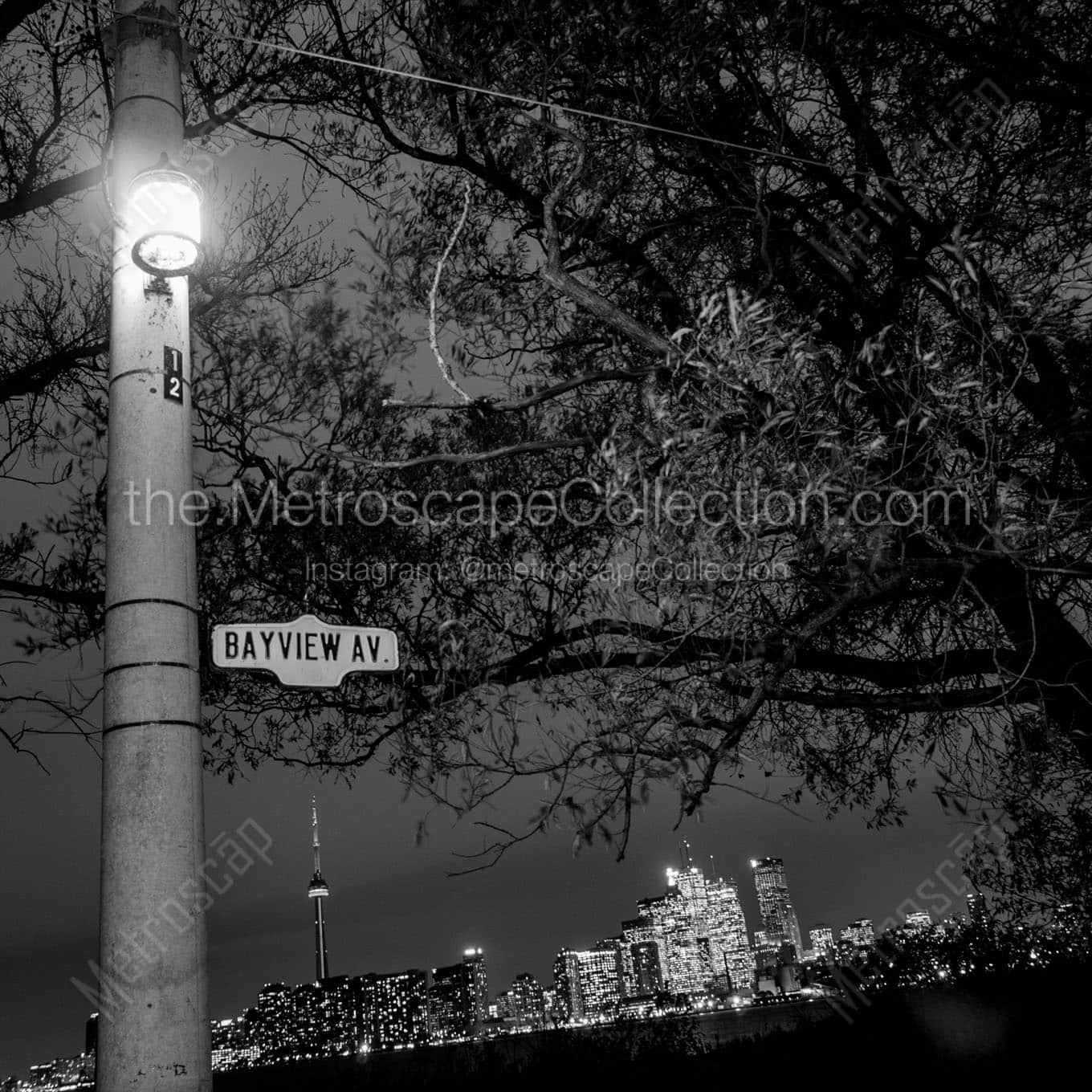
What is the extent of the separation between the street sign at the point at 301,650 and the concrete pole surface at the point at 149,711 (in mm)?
203

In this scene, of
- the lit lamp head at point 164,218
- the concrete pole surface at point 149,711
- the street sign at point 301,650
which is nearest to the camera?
the concrete pole surface at point 149,711

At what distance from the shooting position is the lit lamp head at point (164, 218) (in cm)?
312

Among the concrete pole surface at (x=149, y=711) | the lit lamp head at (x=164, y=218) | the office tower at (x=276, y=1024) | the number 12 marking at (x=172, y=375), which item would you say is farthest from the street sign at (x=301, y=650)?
the office tower at (x=276, y=1024)

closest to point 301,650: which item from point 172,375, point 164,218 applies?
point 172,375

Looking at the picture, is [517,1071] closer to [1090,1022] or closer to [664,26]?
[1090,1022]

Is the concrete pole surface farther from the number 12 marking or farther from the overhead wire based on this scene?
the overhead wire

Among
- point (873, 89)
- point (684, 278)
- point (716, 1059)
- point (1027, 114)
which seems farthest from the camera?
point (716, 1059)

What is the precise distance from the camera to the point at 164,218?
312 centimetres

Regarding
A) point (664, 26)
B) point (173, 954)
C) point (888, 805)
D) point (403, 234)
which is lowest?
point (173, 954)

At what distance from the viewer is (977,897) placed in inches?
321

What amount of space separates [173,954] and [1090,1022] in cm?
844

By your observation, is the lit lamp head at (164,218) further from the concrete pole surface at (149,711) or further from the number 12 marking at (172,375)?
the number 12 marking at (172,375)

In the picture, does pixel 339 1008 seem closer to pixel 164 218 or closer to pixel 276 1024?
pixel 276 1024

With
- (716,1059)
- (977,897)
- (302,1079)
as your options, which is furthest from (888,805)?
(302,1079)
